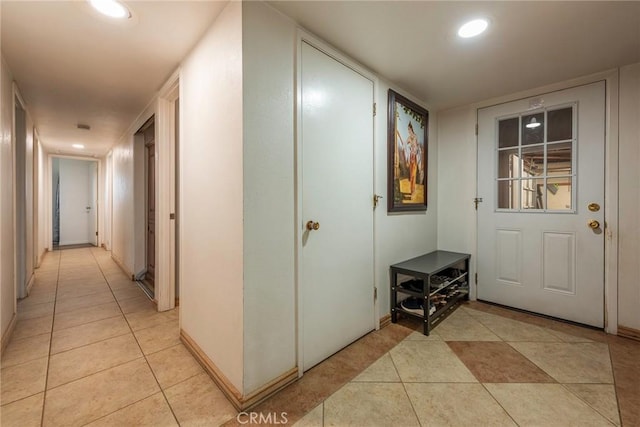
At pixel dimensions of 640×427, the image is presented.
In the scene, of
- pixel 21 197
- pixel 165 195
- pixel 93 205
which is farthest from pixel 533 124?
pixel 93 205

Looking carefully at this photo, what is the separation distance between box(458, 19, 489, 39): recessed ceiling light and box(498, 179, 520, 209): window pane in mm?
1638

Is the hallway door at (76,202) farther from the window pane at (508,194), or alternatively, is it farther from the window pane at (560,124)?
the window pane at (560,124)

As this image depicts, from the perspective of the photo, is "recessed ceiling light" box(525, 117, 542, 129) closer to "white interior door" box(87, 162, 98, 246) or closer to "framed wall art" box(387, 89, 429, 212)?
"framed wall art" box(387, 89, 429, 212)

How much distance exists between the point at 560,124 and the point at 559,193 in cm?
65

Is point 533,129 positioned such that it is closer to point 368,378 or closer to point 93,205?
point 368,378

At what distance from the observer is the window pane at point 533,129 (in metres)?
2.59

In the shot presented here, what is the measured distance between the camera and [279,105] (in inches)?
60.4

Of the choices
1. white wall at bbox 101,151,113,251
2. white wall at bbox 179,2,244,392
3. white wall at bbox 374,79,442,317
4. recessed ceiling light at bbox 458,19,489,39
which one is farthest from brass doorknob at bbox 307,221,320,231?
white wall at bbox 101,151,113,251

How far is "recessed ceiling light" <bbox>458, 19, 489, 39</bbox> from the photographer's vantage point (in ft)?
5.38

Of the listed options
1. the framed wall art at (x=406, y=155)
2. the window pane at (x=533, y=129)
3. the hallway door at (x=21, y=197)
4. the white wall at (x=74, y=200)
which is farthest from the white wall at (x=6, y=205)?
the white wall at (x=74, y=200)

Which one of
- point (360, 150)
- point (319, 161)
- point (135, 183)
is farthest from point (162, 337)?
point (135, 183)

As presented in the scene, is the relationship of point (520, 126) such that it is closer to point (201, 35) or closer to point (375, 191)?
point (375, 191)

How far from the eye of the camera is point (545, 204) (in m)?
2.56

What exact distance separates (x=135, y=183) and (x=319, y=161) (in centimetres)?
324
